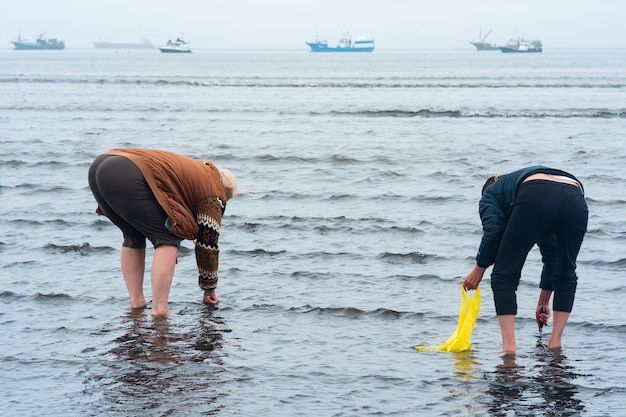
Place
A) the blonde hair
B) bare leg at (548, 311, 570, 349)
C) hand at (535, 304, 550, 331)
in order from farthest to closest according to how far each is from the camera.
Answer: the blonde hair, hand at (535, 304, 550, 331), bare leg at (548, 311, 570, 349)

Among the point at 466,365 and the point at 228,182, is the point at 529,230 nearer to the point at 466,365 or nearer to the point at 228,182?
the point at 466,365

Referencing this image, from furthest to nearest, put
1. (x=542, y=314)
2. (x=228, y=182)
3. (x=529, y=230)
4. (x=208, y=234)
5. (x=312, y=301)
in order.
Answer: (x=312, y=301)
(x=228, y=182)
(x=208, y=234)
(x=542, y=314)
(x=529, y=230)

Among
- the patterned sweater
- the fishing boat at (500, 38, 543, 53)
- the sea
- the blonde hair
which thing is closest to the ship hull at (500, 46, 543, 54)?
the fishing boat at (500, 38, 543, 53)

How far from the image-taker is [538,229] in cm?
593

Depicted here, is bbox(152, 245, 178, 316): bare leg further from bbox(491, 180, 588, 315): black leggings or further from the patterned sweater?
bbox(491, 180, 588, 315): black leggings

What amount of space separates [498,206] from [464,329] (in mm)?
1062

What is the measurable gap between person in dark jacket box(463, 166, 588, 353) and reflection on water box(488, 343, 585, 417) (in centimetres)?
26

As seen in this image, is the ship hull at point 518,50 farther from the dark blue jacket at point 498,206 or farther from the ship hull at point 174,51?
the dark blue jacket at point 498,206

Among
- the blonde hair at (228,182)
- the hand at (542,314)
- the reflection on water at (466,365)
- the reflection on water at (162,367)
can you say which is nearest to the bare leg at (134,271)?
the reflection on water at (162,367)

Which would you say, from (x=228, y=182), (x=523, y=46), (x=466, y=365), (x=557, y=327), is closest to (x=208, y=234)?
(x=228, y=182)

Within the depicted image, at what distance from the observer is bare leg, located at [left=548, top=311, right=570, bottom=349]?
21.1 feet

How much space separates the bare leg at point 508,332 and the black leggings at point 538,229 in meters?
0.07

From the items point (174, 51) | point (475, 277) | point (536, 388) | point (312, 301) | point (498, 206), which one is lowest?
point (312, 301)

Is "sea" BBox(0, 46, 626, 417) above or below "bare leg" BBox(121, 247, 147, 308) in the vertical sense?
below
